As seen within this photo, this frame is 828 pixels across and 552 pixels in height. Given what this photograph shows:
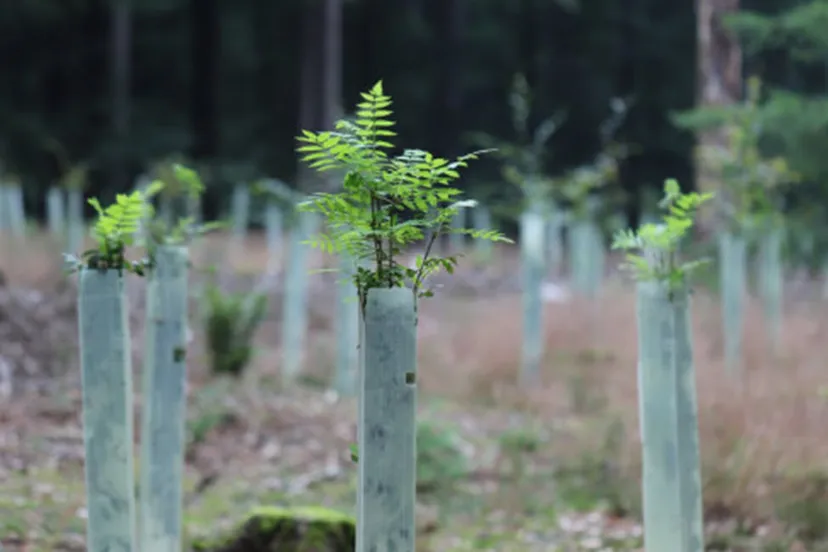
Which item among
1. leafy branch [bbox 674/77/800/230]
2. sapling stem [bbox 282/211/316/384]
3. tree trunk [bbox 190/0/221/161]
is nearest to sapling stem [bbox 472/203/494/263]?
leafy branch [bbox 674/77/800/230]

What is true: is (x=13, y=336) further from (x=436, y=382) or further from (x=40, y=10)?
(x=40, y=10)

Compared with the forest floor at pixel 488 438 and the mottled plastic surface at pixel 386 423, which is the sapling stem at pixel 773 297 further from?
the mottled plastic surface at pixel 386 423

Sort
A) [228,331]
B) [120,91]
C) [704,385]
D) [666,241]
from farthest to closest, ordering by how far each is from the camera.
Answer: [120,91], [228,331], [704,385], [666,241]

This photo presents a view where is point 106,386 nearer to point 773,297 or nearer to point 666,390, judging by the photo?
point 666,390

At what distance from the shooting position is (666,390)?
2777 millimetres

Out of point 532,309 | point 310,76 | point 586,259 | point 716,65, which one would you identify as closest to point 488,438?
point 532,309

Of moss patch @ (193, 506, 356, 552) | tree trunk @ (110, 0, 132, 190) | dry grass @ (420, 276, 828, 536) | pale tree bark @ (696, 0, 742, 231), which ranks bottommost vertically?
moss patch @ (193, 506, 356, 552)

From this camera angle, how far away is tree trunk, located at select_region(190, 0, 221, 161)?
76.5 ft

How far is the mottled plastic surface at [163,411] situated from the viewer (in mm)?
3035

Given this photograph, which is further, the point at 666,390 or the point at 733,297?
the point at 733,297

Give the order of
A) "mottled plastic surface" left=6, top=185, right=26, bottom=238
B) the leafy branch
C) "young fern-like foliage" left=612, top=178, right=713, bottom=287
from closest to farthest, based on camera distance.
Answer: "young fern-like foliage" left=612, top=178, right=713, bottom=287 → the leafy branch → "mottled plastic surface" left=6, top=185, right=26, bottom=238

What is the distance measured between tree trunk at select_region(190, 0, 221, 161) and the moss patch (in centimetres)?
2109

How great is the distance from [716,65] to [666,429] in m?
8.57

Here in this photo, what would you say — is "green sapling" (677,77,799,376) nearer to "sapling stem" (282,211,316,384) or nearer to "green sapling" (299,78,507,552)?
"sapling stem" (282,211,316,384)
